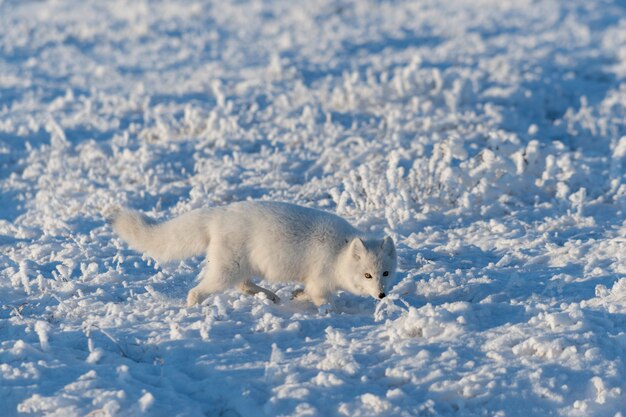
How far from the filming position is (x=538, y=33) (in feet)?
66.0

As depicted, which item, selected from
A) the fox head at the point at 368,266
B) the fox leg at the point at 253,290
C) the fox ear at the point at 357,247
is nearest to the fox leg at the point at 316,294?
the fox head at the point at 368,266

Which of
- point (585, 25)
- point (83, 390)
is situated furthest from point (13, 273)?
point (585, 25)

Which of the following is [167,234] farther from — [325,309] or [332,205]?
[332,205]

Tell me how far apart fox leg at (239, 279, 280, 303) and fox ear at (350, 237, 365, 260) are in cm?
86

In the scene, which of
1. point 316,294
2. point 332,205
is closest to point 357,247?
point 316,294

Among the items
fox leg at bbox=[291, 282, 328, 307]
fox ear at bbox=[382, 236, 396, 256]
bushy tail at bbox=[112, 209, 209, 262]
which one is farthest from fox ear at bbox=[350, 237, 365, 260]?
bushy tail at bbox=[112, 209, 209, 262]

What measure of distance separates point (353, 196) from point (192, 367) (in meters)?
4.04

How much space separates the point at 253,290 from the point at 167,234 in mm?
876

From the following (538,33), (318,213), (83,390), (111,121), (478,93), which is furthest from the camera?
(538,33)

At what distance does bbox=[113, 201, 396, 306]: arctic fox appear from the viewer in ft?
19.5

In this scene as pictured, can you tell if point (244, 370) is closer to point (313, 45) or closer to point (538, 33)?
point (313, 45)

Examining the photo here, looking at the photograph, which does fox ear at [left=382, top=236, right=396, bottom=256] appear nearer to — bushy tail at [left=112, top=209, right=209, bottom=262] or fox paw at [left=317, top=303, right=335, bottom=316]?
fox paw at [left=317, top=303, right=335, bottom=316]

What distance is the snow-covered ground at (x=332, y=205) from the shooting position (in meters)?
4.71

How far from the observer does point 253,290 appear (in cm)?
636
